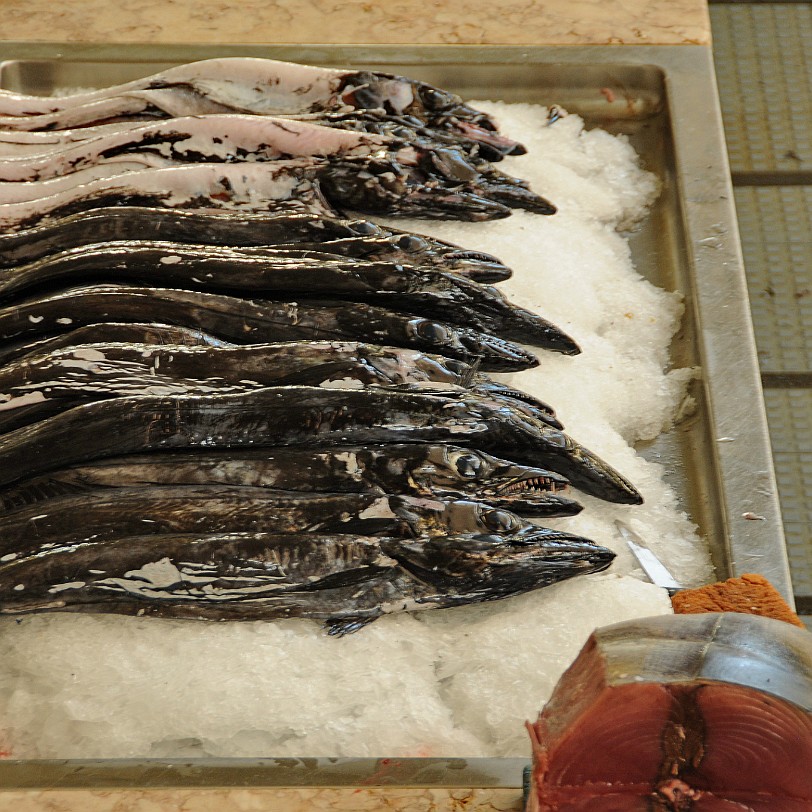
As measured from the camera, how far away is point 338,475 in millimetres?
1943

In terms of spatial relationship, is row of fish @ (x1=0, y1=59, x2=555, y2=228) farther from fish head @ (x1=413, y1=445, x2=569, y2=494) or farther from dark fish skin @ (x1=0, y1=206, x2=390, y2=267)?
fish head @ (x1=413, y1=445, x2=569, y2=494)

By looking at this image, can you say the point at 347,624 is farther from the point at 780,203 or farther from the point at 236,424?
the point at 780,203

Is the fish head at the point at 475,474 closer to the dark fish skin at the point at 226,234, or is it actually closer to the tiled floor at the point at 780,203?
the dark fish skin at the point at 226,234

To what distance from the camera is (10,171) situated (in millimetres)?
2734

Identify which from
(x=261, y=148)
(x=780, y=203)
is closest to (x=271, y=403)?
(x=261, y=148)

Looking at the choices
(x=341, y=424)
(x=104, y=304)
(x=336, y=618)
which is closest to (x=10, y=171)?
(x=104, y=304)

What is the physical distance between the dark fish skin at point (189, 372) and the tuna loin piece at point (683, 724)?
34.5 inches

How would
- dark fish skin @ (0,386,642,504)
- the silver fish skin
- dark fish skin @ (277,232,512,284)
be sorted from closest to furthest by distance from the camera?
dark fish skin @ (0,386,642,504), dark fish skin @ (277,232,512,284), the silver fish skin

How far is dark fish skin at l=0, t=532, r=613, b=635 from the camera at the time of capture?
6.12 ft

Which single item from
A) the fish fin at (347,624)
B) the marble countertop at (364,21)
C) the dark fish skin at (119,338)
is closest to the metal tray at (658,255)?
the marble countertop at (364,21)

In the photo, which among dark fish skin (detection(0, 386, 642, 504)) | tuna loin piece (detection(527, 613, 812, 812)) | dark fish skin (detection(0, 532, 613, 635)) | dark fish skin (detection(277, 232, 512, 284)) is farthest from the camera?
dark fish skin (detection(277, 232, 512, 284))

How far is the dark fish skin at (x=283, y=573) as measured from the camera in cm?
187

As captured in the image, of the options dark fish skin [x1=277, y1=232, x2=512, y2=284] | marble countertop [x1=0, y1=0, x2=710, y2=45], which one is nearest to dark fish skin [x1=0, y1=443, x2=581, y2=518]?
dark fish skin [x1=277, y1=232, x2=512, y2=284]

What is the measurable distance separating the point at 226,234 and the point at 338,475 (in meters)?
0.84
